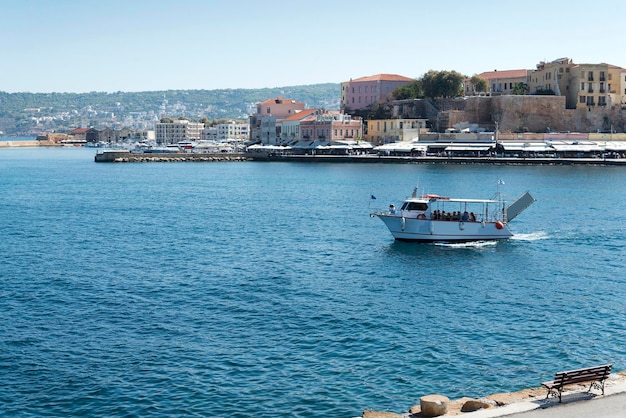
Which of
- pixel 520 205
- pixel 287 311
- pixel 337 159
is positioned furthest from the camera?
pixel 337 159

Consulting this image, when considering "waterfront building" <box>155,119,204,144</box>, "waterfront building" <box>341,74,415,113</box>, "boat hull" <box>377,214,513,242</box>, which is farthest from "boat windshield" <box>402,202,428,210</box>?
"waterfront building" <box>155,119,204,144</box>

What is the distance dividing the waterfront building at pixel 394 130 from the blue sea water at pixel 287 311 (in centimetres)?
5266

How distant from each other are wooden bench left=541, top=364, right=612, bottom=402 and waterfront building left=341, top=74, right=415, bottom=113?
3797 inches

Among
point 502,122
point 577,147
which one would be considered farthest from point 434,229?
point 502,122

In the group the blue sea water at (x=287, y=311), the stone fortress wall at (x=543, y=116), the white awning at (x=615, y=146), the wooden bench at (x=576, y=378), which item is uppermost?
the stone fortress wall at (x=543, y=116)

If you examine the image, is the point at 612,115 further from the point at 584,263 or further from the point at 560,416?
the point at 560,416

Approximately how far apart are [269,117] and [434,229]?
83339mm

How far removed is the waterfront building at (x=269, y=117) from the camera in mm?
113875

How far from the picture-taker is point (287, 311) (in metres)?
21.2

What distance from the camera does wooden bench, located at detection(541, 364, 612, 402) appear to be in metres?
12.6

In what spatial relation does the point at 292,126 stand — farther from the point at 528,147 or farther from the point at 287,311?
the point at 287,311

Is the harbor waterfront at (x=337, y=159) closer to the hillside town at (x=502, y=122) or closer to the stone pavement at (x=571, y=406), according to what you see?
the hillside town at (x=502, y=122)

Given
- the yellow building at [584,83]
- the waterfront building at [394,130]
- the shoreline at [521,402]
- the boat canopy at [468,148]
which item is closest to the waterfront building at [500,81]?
the yellow building at [584,83]

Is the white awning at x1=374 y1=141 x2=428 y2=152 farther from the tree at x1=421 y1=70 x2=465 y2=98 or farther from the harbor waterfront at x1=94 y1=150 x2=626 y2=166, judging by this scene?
the tree at x1=421 y1=70 x2=465 y2=98
